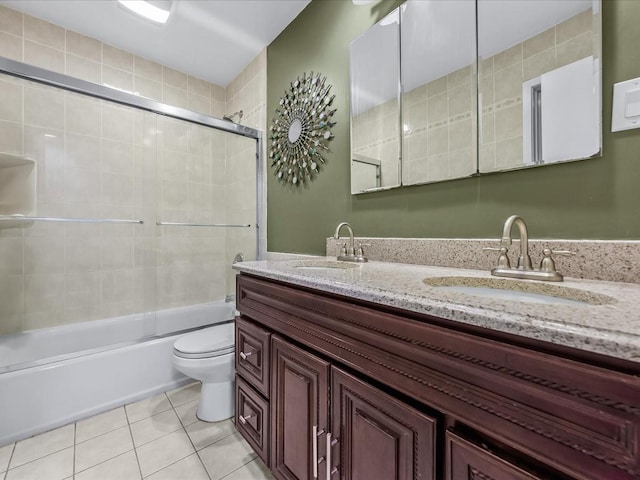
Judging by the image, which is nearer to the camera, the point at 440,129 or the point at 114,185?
the point at 440,129

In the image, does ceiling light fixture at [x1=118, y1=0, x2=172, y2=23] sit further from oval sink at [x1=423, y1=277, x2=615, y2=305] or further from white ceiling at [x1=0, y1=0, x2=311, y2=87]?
oval sink at [x1=423, y1=277, x2=615, y2=305]

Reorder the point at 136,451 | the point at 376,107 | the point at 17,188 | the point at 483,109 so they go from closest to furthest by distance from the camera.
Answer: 1. the point at 483,109
2. the point at 136,451
3. the point at 376,107
4. the point at 17,188

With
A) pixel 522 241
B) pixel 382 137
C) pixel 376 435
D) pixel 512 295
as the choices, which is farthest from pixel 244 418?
pixel 382 137

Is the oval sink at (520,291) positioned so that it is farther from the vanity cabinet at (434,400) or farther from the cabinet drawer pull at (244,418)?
the cabinet drawer pull at (244,418)

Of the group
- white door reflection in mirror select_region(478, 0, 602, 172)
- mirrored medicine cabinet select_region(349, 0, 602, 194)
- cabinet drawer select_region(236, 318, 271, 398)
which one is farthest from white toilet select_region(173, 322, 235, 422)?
white door reflection in mirror select_region(478, 0, 602, 172)

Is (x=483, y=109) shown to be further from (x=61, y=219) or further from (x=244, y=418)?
(x=61, y=219)

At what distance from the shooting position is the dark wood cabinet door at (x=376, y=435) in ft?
1.93

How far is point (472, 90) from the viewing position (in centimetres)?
111

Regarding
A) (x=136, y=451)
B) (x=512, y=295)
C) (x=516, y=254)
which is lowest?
(x=136, y=451)

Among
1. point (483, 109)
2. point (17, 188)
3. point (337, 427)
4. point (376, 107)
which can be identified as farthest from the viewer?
point (17, 188)

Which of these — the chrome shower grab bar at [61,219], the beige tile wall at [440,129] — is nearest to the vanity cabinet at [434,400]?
the beige tile wall at [440,129]

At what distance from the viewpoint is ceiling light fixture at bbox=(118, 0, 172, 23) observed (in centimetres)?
174

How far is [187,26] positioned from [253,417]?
2.43 meters

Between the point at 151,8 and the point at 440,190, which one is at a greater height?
the point at 151,8
